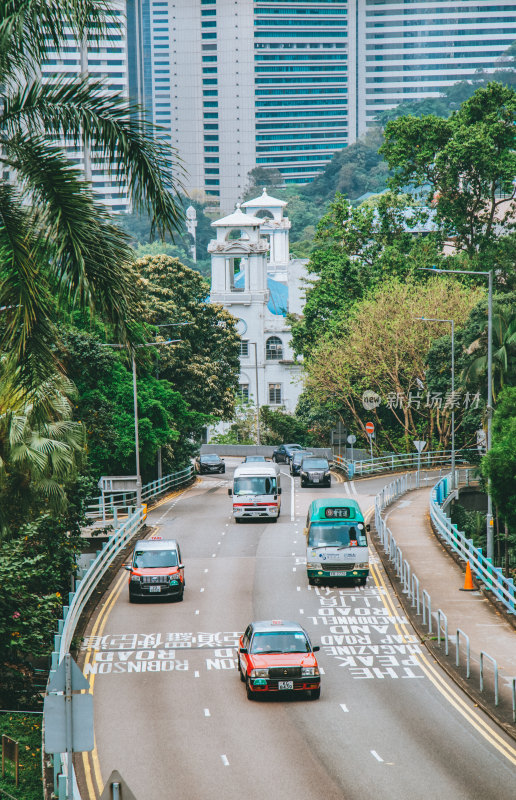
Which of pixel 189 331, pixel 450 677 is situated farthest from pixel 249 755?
pixel 189 331

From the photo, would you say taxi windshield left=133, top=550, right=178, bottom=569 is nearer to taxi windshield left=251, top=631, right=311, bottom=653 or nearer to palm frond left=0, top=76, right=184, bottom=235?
taxi windshield left=251, top=631, right=311, bottom=653

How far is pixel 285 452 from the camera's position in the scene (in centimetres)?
7356

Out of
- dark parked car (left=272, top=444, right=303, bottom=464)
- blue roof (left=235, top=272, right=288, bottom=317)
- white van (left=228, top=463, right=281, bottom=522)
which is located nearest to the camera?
white van (left=228, top=463, right=281, bottom=522)

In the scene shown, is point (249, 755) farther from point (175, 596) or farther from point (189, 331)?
point (189, 331)

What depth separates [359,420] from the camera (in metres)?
69.1

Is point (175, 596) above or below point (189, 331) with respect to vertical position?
below

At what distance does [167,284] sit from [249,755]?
4603 centimetres

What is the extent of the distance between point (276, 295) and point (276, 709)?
94392mm

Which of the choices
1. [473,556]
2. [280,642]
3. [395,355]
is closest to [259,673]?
[280,642]

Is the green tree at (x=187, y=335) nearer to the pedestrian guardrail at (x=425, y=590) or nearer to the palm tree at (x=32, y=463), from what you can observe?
the pedestrian guardrail at (x=425, y=590)

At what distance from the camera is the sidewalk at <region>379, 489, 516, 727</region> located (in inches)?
938

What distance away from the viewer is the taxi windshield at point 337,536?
33.9m

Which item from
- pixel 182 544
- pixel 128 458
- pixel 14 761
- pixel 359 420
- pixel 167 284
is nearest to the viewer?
pixel 14 761

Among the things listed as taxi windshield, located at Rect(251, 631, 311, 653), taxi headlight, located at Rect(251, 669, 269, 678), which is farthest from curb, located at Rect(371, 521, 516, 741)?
taxi headlight, located at Rect(251, 669, 269, 678)
